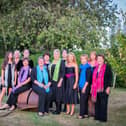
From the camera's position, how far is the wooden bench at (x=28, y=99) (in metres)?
8.64

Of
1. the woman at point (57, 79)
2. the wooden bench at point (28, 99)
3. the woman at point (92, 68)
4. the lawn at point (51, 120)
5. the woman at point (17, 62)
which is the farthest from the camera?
the woman at point (17, 62)

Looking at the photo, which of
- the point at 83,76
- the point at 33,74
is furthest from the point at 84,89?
the point at 33,74

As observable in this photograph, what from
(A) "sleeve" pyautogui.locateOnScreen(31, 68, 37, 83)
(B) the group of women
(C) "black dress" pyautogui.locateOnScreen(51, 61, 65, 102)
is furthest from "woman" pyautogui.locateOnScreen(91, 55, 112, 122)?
(A) "sleeve" pyautogui.locateOnScreen(31, 68, 37, 83)

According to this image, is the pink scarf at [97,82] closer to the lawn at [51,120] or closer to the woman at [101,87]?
the woman at [101,87]

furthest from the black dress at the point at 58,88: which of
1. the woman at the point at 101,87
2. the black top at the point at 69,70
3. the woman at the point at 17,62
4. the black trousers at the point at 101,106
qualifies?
the woman at the point at 17,62

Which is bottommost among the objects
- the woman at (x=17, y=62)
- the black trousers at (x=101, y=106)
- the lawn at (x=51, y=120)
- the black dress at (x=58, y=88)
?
the lawn at (x=51, y=120)

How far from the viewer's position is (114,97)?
11961 mm

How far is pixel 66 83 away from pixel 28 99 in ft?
3.62

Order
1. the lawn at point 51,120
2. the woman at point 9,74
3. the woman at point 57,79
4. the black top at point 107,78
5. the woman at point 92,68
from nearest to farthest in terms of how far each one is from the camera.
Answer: the lawn at point 51,120 < the black top at point 107,78 < the woman at point 92,68 < the woman at point 57,79 < the woman at point 9,74

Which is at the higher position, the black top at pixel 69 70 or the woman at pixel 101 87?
the black top at pixel 69 70

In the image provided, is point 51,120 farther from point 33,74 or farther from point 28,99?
point 33,74

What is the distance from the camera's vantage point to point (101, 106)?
7832mm

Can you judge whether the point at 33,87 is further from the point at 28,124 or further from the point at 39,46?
the point at 39,46

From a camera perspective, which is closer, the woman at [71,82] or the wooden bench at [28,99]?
the woman at [71,82]
